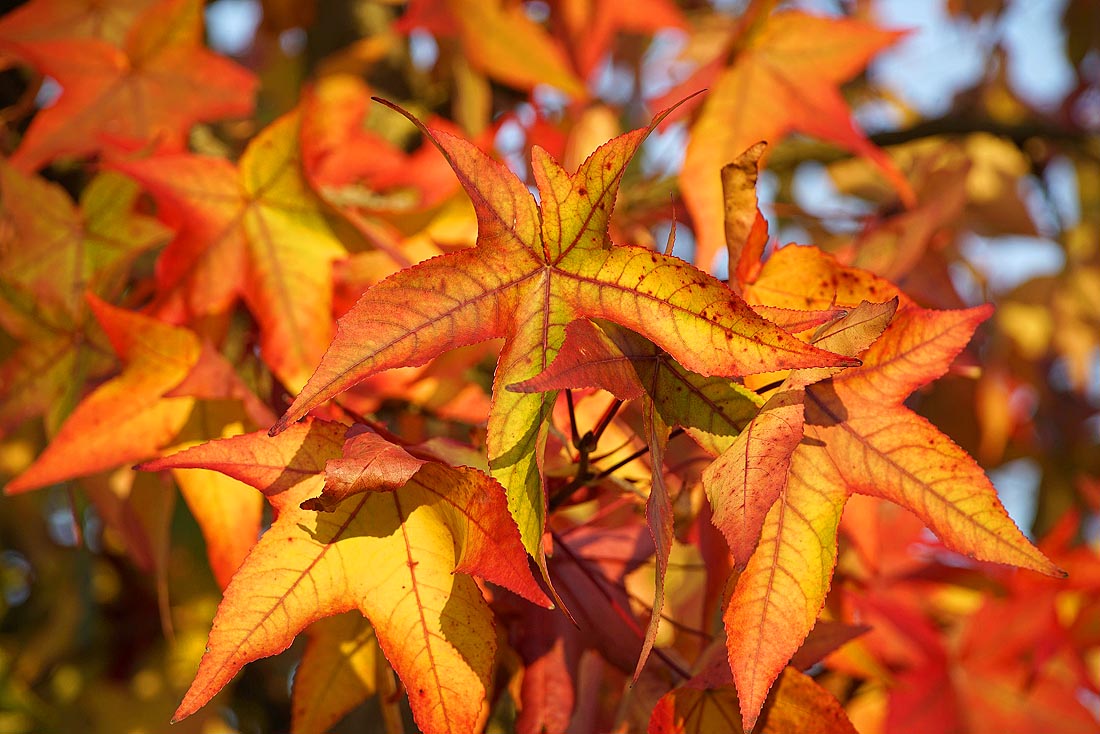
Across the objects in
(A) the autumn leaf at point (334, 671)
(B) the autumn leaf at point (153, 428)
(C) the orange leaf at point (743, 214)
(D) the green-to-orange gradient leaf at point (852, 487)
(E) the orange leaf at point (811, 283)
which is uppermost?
(C) the orange leaf at point (743, 214)

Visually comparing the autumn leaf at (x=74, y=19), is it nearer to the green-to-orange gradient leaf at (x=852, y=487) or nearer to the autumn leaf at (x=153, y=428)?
the autumn leaf at (x=153, y=428)

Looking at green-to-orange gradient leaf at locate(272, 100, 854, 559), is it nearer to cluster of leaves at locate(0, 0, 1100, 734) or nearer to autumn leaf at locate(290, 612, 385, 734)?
cluster of leaves at locate(0, 0, 1100, 734)

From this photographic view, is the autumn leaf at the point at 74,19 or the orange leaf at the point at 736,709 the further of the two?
the autumn leaf at the point at 74,19

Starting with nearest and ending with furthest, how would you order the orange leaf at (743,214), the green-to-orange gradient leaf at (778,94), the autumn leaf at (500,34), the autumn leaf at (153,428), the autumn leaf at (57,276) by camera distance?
1. the orange leaf at (743,214)
2. the autumn leaf at (153,428)
3. the autumn leaf at (57,276)
4. the green-to-orange gradient leaf at (778,94)
5. the autumn leaf at (500,34)

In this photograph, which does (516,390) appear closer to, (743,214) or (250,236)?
(743,214)

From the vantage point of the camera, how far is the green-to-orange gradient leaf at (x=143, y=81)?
95cm

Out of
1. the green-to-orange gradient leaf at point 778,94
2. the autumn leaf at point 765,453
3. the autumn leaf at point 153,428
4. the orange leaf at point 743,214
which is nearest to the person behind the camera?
the autumn leaf at point 765,453

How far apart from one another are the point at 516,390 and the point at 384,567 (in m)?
0.17

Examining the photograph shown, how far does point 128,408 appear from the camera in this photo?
73 cm

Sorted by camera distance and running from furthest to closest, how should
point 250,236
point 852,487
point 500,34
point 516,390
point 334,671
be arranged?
point 500,34 → point 250,236 → point 334,671 → point 852,487 → point 516,390

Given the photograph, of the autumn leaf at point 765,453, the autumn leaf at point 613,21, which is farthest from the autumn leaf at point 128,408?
the autumn leaf at point 613,21

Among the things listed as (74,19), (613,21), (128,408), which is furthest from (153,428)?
(613,21)

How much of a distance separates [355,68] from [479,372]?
706 mm

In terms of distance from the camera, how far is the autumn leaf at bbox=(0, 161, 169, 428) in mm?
805
